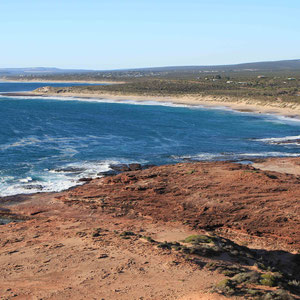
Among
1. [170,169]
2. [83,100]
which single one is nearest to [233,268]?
A: [170,169]

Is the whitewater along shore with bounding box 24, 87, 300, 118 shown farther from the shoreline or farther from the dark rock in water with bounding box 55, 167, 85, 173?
the dark rock in water with bounding box 55, 167, 85, 173

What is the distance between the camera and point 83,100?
134m

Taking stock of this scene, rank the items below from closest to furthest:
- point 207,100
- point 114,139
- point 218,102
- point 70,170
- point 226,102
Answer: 1. point 70,170
2. point 114,139
3. point 226,102
4. point 218,102
5. point 207,100

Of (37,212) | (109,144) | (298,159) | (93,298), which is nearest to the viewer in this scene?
(93,298)

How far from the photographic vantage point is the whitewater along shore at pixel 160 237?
17.8 metres

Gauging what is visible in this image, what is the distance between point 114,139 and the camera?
204 feet

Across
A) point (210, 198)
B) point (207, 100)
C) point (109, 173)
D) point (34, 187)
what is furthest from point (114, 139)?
point (207, 100)

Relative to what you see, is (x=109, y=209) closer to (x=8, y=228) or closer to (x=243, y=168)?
(x=8, y=228)

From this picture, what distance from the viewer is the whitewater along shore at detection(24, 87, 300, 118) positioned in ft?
321

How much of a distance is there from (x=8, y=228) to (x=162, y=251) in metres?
10.8

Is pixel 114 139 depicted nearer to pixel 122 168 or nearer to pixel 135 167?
pixel 122 168

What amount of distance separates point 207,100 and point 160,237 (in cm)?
9822

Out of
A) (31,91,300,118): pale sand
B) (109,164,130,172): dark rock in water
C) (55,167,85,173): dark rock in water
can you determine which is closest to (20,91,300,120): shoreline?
(31,91,300,118): pale sand

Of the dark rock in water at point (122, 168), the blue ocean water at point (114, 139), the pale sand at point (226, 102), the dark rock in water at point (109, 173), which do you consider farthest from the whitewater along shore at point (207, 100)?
the dark rock in water at point (109, 173)
